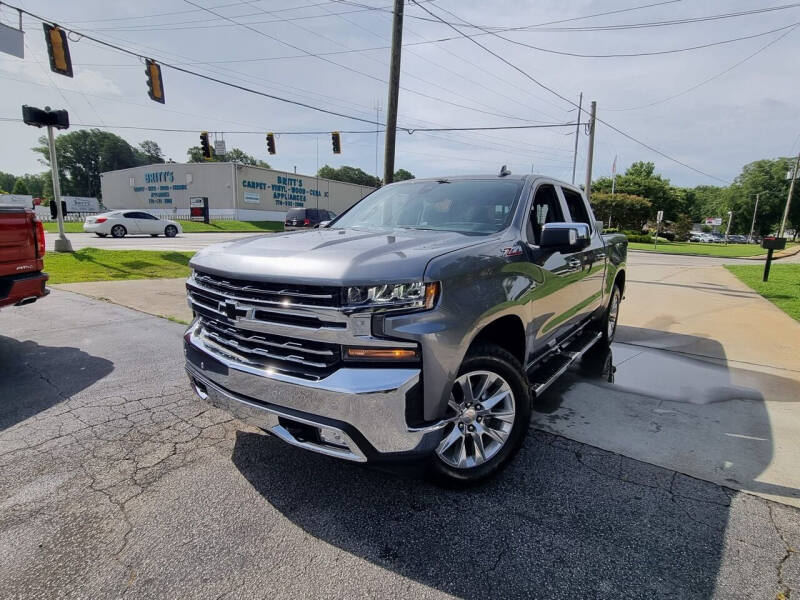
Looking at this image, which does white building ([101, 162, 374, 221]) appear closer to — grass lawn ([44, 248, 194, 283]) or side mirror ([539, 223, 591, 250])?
grass lawn ([44, 248, 194, 283])

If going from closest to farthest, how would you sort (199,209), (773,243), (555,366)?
(555,366)
(773,243)
(199,209)

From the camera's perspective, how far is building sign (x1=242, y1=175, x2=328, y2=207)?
44281 millimetres

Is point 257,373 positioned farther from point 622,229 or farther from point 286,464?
point 622,229

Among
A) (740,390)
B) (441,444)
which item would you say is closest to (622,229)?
(740,390)

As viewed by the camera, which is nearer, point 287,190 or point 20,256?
point 20,256

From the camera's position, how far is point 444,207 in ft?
11.7

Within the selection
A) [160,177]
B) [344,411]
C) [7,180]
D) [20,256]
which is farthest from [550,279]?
[7,180]

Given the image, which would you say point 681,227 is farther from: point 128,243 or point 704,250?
point 128,243

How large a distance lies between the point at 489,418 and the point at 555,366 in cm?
131

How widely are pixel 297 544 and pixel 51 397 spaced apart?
118 inches

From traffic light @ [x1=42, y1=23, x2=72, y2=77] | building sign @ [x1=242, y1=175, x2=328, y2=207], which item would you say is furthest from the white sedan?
building sign @ [x1=242, y1=175, x2=328, y2=207]

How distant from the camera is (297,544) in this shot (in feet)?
7.11

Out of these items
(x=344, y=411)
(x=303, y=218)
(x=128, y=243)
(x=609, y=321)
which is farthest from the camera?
(x=303, y=218)

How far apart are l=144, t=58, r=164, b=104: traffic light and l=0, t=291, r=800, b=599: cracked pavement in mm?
13286
